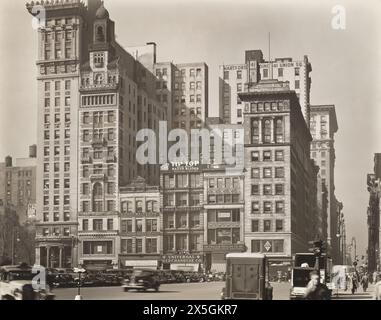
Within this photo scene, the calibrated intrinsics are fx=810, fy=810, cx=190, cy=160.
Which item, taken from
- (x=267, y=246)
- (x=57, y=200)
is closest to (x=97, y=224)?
(x=57, y=200)

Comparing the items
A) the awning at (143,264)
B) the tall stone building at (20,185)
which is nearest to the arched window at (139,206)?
the awning at (143,264)

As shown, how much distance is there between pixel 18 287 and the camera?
26875 mm

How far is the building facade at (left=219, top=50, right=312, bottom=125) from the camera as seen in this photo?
33219mm

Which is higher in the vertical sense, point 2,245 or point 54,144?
point 54,144

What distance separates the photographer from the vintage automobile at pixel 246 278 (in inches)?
1089

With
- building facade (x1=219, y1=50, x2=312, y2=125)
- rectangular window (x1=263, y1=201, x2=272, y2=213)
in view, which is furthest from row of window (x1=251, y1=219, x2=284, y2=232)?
building facade (x1=219, y1=50, x2=312, y2=125)

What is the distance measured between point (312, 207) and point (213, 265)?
42.6ft

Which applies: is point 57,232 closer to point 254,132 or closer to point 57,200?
point 57,200

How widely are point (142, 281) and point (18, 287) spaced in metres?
5.49
